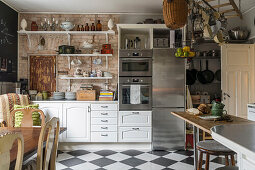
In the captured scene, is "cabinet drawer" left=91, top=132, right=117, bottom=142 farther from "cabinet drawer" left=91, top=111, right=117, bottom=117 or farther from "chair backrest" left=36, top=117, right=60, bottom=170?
"chair backrest" left=36, top=117, right=60, bottom=170

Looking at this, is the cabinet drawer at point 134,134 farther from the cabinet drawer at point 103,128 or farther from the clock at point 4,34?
the clock at point 4,34

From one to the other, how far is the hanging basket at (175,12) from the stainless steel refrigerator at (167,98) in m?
2.33

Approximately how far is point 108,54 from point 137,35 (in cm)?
79

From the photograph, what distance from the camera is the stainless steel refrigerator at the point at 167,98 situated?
4125 millimetres

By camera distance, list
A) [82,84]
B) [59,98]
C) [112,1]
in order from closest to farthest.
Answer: [112,1] → [59,98] → [82,84]

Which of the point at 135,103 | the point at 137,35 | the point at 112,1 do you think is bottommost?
the point at 135,103

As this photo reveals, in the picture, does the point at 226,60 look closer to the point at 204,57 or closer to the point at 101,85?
the point at 204,57

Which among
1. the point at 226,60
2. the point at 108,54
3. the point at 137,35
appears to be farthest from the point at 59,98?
the point at 226,60

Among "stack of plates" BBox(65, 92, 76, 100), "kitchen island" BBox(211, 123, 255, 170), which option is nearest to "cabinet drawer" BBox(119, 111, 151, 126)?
"stack of plates" BBox(65, 92, 76, 100)

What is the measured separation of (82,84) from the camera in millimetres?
4723

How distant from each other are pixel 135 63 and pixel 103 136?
1.48 meters

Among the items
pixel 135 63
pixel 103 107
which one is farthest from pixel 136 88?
pixel 103 107

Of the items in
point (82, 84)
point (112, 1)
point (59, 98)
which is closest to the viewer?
point (112, 1)

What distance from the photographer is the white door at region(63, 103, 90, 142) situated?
411 centimetres
